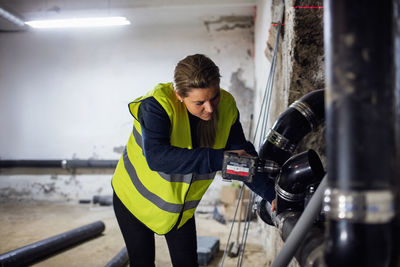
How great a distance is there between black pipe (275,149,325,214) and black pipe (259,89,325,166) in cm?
18

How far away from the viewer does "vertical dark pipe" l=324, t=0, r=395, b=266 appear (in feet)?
1.61

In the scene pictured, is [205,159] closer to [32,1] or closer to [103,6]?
[103,6]

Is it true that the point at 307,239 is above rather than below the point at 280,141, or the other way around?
below

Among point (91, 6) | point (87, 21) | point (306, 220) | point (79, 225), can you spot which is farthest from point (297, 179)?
point (91, 6)

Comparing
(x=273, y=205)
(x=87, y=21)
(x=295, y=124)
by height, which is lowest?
(x=273, y=205)

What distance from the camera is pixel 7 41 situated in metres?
4.88

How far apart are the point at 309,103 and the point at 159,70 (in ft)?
11.7

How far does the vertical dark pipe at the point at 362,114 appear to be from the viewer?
49cm

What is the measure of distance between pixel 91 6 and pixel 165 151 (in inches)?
148

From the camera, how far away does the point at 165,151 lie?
1.16 metres

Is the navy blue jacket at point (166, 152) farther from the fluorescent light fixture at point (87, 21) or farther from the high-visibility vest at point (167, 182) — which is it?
the fluorescent light fixture at point (87, 21)

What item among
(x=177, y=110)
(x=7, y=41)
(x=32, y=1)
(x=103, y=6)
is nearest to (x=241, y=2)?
(x=103, y=6)

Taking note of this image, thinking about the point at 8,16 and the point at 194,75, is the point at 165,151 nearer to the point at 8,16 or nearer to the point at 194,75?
the point at 194,75

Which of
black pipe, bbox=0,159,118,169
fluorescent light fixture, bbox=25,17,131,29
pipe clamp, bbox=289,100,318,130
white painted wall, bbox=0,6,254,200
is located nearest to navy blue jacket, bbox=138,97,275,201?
pipe clamp, bbox=289,100,318,130
